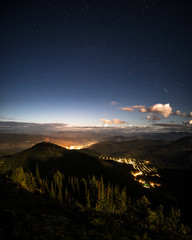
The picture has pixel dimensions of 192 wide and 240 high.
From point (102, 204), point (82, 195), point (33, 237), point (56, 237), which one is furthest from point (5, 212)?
point (82, 195)

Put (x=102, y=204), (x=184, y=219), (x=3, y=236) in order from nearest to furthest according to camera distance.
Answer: (x=3, y=236)
(x=102, y=204)
(x=184, y=219)

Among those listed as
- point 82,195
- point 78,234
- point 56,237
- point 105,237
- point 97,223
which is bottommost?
point 82,195

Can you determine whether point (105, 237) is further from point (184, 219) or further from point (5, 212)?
point (184, 219)

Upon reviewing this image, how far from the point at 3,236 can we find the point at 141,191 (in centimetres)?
21719

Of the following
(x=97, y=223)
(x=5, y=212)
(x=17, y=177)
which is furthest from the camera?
(x=17, y=177)

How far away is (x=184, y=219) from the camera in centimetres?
13988

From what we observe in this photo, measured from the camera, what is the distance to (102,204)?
97.1 m

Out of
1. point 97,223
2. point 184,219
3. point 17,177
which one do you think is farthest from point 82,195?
point 97,223

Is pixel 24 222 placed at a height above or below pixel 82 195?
above

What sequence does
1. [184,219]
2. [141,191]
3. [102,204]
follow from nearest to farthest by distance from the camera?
[102,204] < [184,219] < [141,191]

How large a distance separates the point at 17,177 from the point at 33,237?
120 metres

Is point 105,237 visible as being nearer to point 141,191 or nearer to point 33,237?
point 33,237

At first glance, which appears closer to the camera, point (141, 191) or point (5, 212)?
point (5, 212)

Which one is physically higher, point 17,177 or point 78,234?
point 78,234
